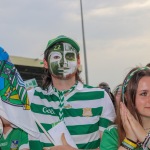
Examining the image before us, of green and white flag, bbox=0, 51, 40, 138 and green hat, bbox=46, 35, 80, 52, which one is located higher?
green hat, bbox=46, 35, 80, 52

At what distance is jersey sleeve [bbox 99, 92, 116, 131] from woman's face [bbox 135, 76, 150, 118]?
70 cm

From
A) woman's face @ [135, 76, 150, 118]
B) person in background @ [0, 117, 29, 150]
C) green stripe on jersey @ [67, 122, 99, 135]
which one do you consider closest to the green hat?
green stripe on jersey @ [67, 122, 99, 135]

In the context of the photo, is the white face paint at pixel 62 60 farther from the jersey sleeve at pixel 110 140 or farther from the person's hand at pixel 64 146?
the jersey sleeve at pixel 110 140

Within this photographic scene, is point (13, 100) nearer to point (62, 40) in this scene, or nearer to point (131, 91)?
point (62, 40)

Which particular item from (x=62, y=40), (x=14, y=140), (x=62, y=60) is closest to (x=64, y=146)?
(x=14, y=140)

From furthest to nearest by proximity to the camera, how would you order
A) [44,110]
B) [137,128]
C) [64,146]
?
[44,110] < [64,146] < [137,128]

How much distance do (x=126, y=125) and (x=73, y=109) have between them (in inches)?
34.8

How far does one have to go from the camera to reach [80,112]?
3.99 meters

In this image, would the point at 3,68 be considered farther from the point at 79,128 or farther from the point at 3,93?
the point at 79,128

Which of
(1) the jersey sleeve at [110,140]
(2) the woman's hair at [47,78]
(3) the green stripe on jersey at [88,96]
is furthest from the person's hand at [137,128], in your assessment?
(2) the woman's hair at [47,78]

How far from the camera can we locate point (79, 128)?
154 inches

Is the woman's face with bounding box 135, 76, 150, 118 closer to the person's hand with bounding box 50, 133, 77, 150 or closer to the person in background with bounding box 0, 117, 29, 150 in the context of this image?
the person's hand with bounding box 50, 133, 77, 150

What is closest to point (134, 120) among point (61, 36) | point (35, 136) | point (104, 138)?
point (104, 138)

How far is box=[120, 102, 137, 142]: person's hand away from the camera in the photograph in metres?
3.17
